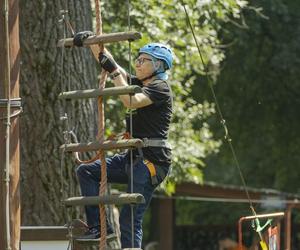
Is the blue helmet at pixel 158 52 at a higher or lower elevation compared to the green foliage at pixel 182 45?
lower

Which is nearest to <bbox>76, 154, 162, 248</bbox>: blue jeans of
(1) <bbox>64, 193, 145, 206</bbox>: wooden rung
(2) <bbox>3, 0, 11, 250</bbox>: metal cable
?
(1) <bbox>64, 193, 145, 206</bbox>: wooden rung

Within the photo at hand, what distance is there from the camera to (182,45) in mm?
17891

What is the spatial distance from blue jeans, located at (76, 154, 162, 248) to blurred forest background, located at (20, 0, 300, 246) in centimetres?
264

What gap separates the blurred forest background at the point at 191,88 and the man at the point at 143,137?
2.63 m

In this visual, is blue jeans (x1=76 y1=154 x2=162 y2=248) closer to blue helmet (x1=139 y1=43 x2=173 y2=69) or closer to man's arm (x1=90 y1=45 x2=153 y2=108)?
man's arm (x1=90 y1=45 x2=153 y2=108)

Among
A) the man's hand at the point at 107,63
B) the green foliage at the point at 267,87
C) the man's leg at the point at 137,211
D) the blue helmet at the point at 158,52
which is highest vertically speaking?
the green foliage at the point at 267,87

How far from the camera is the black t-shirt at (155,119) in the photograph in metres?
8.06

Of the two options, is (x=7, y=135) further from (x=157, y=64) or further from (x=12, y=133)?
(x=157, y=64)

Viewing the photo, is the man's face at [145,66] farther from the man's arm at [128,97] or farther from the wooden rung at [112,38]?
the wooden rung at [112,38]

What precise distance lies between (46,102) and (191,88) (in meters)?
12.0

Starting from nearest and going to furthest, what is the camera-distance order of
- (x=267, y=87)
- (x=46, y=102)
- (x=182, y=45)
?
(x=46, y=102)
(x=182, y=45)
(x=267, y=87)

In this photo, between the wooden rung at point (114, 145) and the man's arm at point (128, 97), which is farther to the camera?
the man's arm at point (128, 97)

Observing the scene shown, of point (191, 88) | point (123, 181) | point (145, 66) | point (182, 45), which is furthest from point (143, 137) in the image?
point (191, 88)

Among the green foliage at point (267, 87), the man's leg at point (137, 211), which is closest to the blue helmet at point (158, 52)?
the man's leg at point (137, 211)
